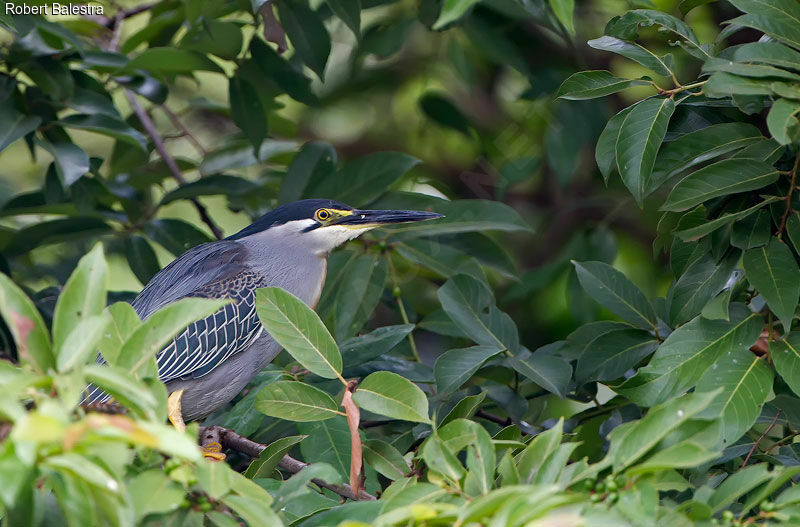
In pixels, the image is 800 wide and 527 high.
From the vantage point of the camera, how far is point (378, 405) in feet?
6.08

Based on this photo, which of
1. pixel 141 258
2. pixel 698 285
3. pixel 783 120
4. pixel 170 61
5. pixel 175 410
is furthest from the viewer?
pixel 141 258

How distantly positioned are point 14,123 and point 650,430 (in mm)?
2403

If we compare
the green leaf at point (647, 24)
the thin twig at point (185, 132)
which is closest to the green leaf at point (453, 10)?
the green leaf at point (647, 24)

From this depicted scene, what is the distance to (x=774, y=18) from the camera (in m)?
2.00

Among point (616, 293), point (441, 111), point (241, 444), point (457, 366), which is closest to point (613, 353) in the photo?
point (616, 293)

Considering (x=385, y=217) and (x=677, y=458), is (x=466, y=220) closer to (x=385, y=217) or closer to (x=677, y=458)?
(x=385, y=217)

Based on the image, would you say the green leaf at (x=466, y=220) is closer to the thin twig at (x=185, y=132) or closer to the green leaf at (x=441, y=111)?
the thin twig at (x=185, y=132)

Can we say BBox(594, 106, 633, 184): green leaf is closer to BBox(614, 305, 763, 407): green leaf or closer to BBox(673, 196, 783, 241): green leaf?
BBox(673, 196, 783, 241): green leaf

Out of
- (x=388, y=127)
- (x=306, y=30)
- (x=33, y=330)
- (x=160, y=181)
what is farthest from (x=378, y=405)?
(x=388, y=127)

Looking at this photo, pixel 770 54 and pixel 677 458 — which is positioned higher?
pixel 770 54

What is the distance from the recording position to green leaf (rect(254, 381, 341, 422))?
6.53 ft

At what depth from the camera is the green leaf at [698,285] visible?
222cm

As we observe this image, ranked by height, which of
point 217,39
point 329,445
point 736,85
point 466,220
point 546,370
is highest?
point 736,85

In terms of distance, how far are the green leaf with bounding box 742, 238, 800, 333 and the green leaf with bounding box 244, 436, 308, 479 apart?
1138 millimetres
